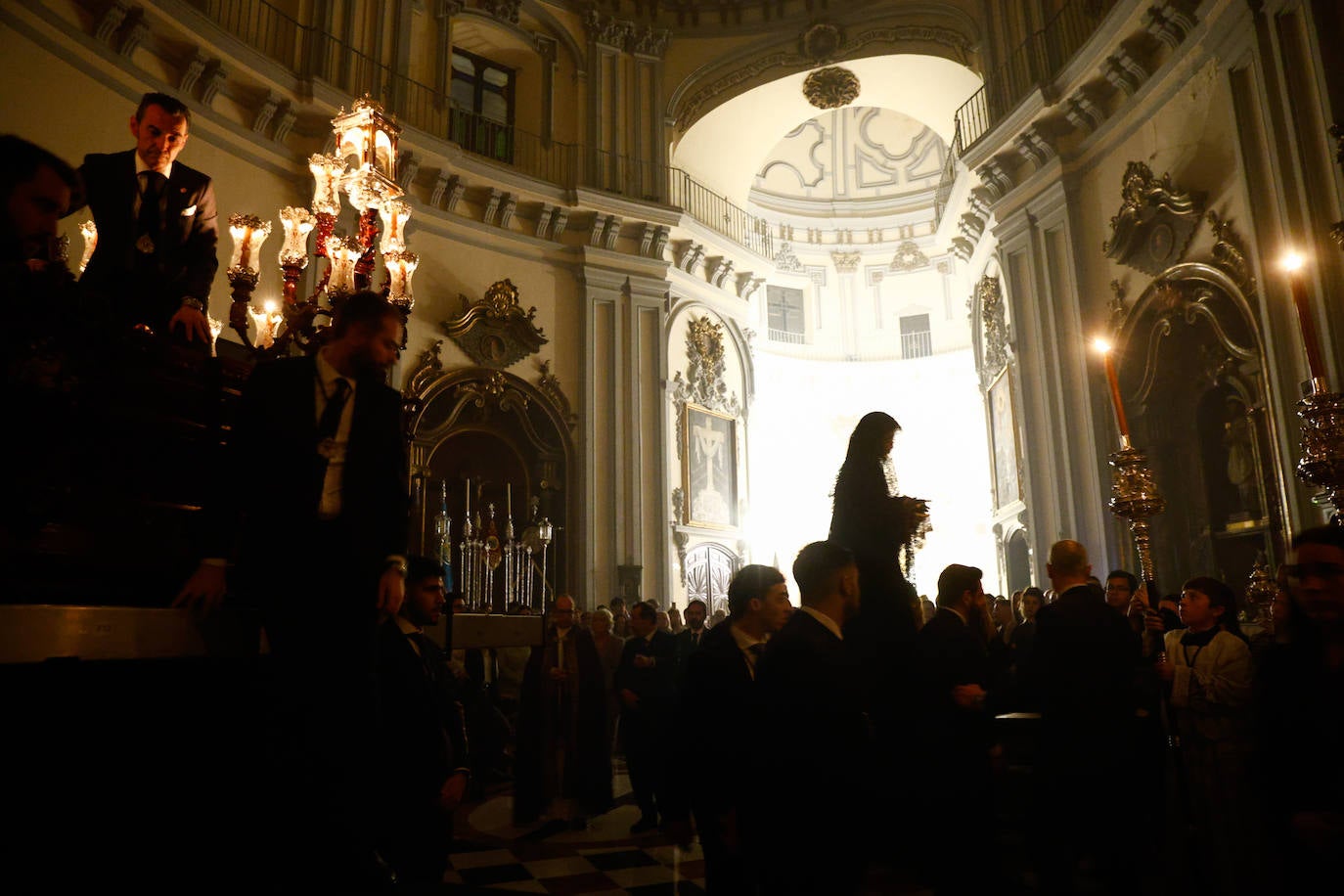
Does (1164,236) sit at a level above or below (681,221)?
below

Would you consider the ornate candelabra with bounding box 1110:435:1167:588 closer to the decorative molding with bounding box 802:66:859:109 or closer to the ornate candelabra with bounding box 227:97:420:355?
the ornate candelabra with bounding box 227:97:420:355

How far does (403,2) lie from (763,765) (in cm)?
1409

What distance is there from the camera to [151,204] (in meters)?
4.26

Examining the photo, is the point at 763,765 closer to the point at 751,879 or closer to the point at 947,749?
the point at 751,879

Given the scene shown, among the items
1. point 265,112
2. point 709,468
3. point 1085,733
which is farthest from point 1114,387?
point 709,468

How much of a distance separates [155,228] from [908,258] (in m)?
20.2

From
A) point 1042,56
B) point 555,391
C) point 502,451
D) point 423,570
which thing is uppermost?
point 1042,56

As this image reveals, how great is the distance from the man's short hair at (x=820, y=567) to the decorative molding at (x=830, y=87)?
51.7 ft

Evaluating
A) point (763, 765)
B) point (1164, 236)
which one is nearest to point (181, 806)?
point (763, 765)

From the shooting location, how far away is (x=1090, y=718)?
12.2 feet

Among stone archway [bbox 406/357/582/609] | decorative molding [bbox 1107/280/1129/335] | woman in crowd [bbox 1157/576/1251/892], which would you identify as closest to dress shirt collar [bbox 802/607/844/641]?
woman in crowd [bbox 1157/576/1251/892]

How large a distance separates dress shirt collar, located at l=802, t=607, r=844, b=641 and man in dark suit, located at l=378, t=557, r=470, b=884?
1433mm

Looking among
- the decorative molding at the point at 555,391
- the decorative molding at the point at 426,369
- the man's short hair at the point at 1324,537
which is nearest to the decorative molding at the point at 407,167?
the decorative molding at the point at 426,369

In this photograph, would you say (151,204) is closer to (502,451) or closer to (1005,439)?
(502,451)
